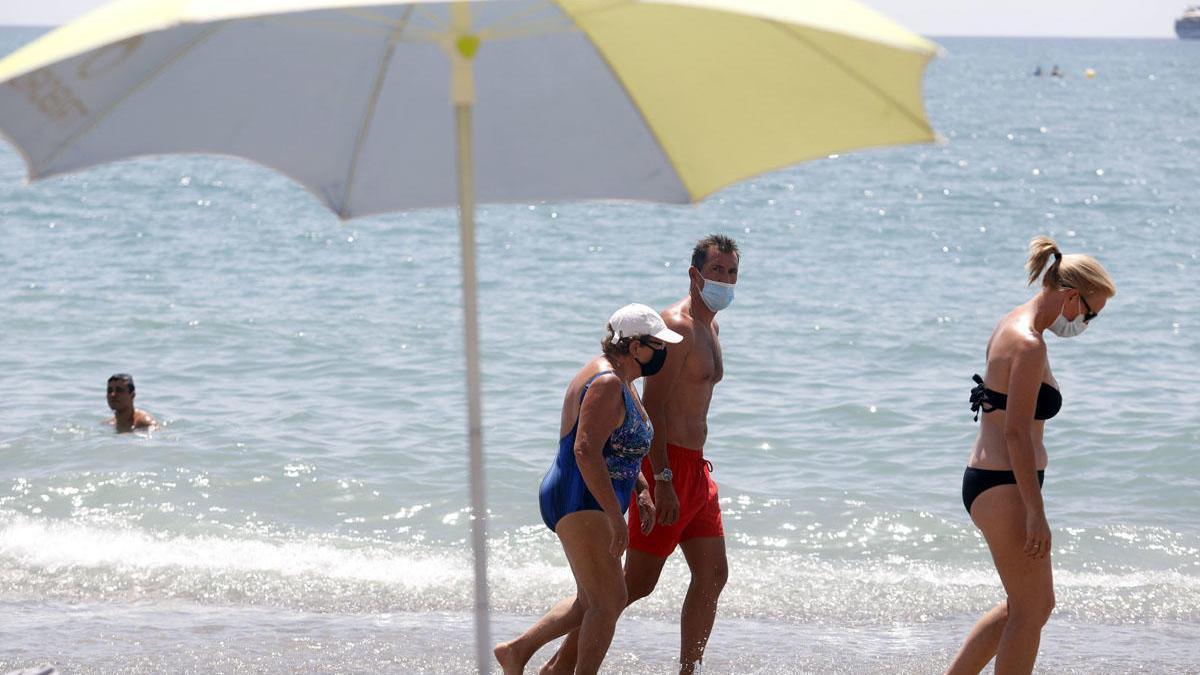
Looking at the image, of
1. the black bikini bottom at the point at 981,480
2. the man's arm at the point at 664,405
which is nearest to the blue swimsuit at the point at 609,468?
the man's arm at the point at 664,405

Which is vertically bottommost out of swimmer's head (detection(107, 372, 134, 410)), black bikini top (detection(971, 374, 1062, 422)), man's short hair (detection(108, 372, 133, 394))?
swimmer's head (detection(107, 372, 134, 410))

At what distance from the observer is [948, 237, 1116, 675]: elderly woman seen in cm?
458

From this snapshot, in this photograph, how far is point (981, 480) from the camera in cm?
478

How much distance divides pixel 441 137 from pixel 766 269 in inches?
523

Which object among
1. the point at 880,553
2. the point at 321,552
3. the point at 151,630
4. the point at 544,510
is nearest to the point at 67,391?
the point at 321,552

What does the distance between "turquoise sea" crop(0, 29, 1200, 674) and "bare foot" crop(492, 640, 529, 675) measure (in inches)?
31.0

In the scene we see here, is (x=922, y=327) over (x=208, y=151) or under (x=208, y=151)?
under

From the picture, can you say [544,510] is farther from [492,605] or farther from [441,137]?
[492,605]

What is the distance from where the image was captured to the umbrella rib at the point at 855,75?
3.45 meters

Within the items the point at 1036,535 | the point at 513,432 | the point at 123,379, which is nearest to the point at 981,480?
the point at 1036,535

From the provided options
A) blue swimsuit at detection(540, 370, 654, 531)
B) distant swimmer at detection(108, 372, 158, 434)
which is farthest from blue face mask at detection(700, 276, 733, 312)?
distant swimmer at detection(108, 372, 158, 434)

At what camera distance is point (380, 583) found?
7.46 meters

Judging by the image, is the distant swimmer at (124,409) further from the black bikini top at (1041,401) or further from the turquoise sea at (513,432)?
the black bikini top at (1041,401)

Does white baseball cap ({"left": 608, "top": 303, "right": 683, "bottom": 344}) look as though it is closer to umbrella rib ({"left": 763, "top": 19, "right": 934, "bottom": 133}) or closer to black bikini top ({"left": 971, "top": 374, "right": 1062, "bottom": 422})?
black bikini top ({"left": 971, "top": 374, "right": 1062, "bottom": 422})
